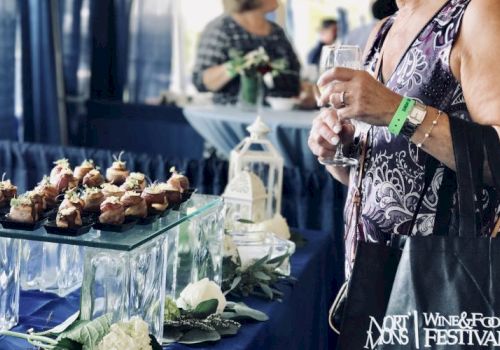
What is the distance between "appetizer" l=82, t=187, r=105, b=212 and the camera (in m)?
1.49

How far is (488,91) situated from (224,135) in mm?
2969

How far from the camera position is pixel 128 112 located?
5957 mm

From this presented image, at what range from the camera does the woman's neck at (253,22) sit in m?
4.76

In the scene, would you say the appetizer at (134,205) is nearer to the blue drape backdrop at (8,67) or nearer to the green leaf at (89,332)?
the green leaf at (89,332)

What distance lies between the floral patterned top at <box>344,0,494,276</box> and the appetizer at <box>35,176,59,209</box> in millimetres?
597

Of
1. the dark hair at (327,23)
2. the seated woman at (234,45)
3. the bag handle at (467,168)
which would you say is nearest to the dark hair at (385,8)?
the bag handle at (467,168)

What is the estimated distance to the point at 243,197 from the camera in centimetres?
227

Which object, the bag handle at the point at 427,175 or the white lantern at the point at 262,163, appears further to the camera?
the white lantern at the point at 262,163

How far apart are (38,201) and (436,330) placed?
0.72m

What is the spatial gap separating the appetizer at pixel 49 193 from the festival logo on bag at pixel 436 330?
0.63m

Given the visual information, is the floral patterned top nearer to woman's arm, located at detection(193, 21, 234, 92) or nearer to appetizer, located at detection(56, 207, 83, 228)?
appetizer, located at detection(56, 207, 83, 228)

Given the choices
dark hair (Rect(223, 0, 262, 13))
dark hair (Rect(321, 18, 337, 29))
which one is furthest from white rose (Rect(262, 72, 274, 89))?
dark hair (Rect(321, 18, 337, 29))

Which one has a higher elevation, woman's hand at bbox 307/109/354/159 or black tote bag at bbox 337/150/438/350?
woman's hand at bbox 307/109/354/159

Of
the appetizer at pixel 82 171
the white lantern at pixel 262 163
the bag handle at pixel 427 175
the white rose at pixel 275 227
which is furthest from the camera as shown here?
the white lantern at pixel 262 163
